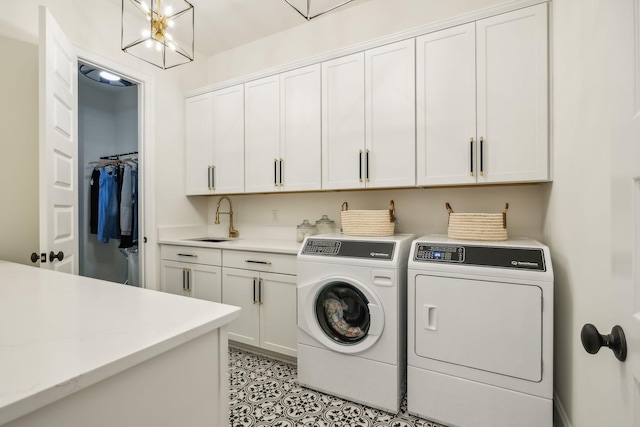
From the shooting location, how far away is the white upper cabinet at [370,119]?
2.21 metres

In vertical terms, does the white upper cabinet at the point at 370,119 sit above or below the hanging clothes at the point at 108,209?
above

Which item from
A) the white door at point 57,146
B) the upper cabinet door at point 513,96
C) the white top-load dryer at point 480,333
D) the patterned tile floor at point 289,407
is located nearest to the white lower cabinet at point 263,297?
the patterned tile floor at point 289,407

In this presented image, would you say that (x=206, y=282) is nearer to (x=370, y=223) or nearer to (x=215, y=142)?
(x=215, y=142)

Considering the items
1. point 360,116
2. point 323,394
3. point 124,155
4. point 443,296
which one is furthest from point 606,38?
point 124,155

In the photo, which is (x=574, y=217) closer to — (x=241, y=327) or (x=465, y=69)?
(x=465, y=69)

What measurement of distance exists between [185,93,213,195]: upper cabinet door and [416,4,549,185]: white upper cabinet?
2.04 meters

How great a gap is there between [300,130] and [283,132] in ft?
0.57

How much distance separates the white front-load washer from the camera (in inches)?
71.7

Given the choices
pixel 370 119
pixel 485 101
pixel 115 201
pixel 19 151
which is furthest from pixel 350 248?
pixel 115 201

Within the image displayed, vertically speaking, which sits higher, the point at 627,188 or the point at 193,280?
the point at 627,188

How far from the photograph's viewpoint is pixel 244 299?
2.58 meters

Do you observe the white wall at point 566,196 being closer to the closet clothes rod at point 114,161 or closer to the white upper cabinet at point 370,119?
the white upper cabinet at point 370,119

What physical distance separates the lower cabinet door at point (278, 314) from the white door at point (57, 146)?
1.32m

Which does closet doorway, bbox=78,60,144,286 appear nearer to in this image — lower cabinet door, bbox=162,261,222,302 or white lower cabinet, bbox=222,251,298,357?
lower cabinet door, bbox=162,261,222,302
